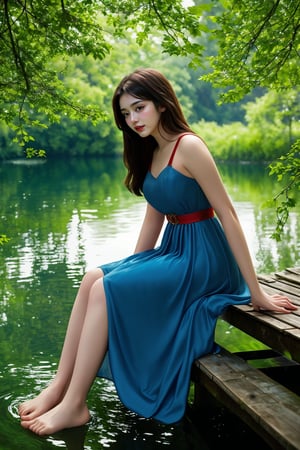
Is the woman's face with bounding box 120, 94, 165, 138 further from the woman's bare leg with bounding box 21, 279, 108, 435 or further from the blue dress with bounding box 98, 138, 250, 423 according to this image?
the woman's bare leg with bounding box 21, 279, 108, 435

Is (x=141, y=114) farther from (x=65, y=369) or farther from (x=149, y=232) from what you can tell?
(x=65, y=369)

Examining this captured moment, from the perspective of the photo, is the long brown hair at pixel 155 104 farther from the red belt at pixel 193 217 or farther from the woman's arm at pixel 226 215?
the red belt at pixel 193 217

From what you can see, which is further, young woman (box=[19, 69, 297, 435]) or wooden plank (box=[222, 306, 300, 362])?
young woman (box=[19, 69, 297, 435])

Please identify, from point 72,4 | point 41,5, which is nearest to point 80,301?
point 41,5

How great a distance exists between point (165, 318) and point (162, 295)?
0.11 metres

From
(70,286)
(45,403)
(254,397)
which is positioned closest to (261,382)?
(254,397)

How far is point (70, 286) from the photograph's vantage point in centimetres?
648

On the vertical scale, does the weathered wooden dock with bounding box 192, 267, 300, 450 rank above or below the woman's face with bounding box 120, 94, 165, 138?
below

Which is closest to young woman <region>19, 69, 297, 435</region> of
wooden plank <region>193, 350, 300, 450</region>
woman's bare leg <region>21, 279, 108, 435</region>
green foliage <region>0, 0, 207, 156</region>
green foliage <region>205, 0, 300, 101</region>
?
woman's bare leg <region>21, 279, 108, 435</region>

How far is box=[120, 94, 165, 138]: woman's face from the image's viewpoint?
3.24m

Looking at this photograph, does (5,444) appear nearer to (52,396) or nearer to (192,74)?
(52,396)

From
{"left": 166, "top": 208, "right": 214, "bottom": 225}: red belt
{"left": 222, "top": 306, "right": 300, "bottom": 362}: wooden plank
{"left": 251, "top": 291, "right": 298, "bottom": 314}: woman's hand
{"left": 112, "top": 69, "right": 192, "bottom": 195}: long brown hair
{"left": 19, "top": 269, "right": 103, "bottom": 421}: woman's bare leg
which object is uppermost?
{"left": 112, "top": 69, "right": 192, "bottom": 195}: long brown hair

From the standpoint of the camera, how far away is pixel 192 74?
5653cm

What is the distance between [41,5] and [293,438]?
338 centimetres
